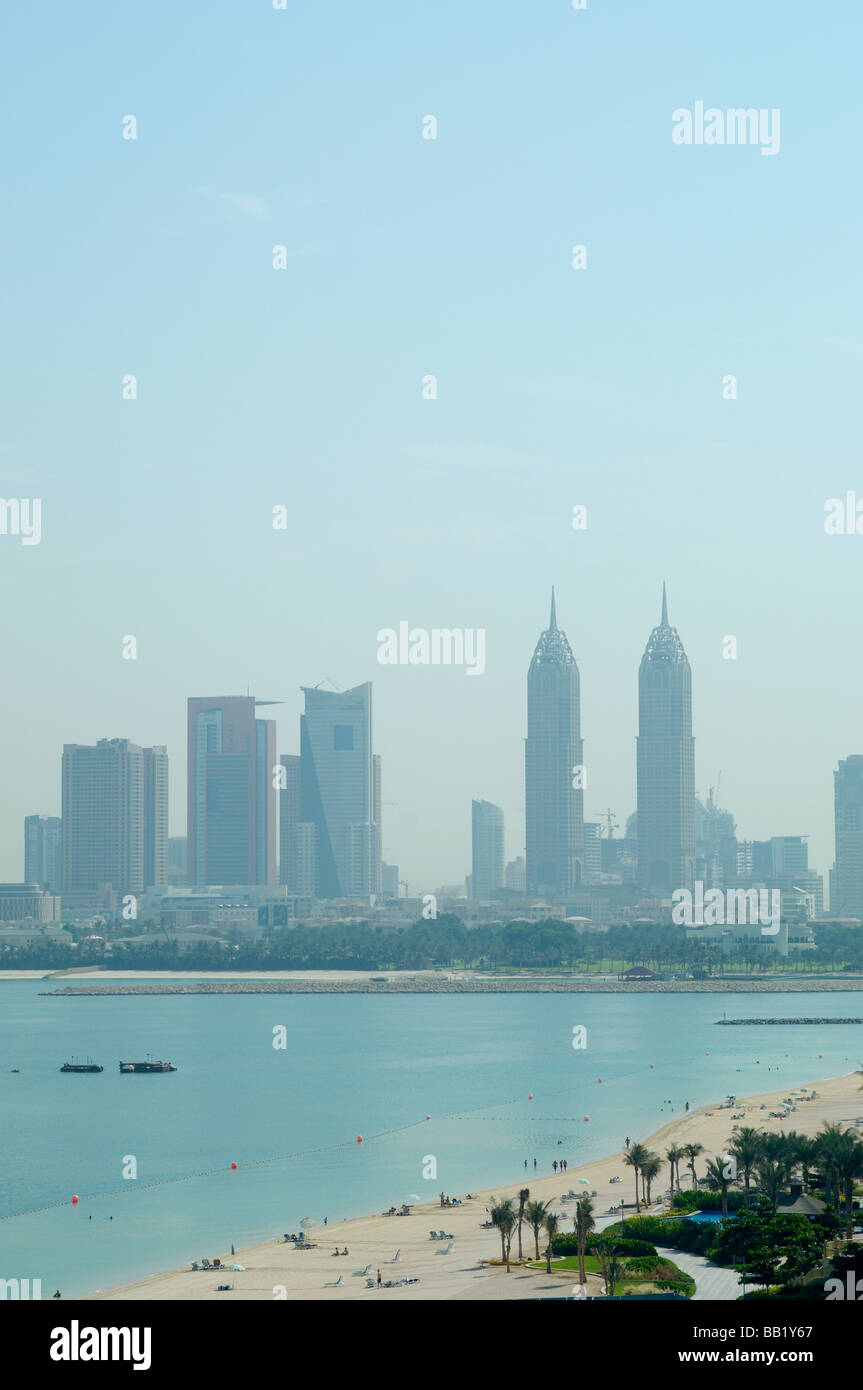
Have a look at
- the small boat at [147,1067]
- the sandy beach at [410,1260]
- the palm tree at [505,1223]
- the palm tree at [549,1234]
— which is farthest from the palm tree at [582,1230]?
the small boat at [147,1067]

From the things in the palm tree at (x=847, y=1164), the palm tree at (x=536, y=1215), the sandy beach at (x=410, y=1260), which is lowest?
the sandy beach at (x=410, y=1260)

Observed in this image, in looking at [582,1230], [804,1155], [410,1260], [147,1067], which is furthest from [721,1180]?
[147,1067]

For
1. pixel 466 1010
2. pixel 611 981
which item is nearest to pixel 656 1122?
pixel 466 1010

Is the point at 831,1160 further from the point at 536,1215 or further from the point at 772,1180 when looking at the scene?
the point at 536,1215

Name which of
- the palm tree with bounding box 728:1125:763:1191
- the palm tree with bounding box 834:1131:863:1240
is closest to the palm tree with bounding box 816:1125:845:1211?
the palm tree with bounding box 834:1131:863:1240

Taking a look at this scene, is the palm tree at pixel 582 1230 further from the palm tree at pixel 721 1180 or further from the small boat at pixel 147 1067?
the small boat at pixel 147 1067

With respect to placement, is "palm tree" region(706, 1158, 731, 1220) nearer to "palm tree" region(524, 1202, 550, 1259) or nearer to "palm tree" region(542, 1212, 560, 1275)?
"palm tree" region(542, 1212, 560, 1275)
